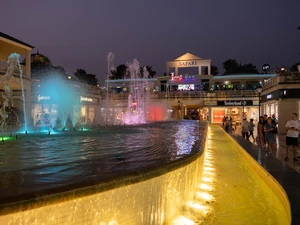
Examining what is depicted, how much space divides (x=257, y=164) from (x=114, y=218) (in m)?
4.50

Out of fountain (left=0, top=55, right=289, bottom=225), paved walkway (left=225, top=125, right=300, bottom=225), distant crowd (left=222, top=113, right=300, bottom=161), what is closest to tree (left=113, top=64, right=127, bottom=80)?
distant crowd (left=222, top=113, right=300, bottom=161)

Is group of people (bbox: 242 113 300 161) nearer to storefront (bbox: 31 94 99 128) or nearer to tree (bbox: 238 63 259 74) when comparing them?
storefront (bbox: 31 94 99 128)

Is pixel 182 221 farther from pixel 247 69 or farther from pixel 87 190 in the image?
pixel 247 69

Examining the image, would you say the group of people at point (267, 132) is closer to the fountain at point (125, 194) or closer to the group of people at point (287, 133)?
the group of people at point (287, 133)

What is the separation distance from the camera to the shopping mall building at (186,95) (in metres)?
25.4

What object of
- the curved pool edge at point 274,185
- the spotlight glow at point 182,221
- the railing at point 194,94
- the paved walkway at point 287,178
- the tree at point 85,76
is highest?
the tree at point 85,76

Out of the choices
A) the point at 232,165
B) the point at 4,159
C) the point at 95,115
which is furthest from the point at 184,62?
the point at 4,159

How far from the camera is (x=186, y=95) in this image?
46.9 metres

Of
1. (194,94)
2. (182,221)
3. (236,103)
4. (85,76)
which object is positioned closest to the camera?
(182,221)

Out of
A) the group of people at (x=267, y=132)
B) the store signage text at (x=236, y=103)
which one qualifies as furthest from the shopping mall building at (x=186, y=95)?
the group of people at (x=267, y=132)

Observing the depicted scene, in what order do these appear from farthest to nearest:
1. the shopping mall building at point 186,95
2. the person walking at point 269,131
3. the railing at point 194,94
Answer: the railing at point 194,94, the shopping mall building at point 186,95, the person walking at point 269,131

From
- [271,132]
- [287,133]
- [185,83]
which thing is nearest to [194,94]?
[185,83]

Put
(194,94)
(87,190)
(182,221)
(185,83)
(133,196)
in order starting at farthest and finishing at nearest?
(185,83) → (194,94) → (182,221) → (133,196) → (87,190)

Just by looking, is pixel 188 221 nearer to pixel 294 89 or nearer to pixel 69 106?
pixel 294 89
